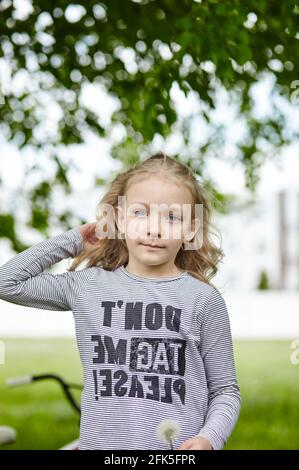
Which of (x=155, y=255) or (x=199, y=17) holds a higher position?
(x=199, y=17)

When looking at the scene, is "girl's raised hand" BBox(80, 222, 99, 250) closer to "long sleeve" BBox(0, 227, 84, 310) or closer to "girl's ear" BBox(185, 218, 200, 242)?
"long sleeve" BBox(0, 227, 84, 310)

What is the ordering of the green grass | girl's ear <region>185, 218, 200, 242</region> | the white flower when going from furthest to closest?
1. the green grass
2. girl's ear <region>185, 218, 200, 242</region>
3. the white flower

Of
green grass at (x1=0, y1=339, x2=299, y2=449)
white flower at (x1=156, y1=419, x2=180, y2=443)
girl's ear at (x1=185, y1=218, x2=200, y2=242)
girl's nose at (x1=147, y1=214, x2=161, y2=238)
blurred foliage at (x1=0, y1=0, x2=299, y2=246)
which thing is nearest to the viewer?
white flower at (x1=156, y1=419, x2=180, y2=443)

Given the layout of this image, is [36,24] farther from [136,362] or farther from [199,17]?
[136,362]

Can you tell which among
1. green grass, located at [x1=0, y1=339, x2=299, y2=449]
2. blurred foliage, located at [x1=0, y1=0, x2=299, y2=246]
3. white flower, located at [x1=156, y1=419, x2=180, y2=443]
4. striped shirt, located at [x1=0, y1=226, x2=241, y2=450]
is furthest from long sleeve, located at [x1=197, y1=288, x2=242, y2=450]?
green grass, located at [x1=0, y1=339, x2=299, y2=449]

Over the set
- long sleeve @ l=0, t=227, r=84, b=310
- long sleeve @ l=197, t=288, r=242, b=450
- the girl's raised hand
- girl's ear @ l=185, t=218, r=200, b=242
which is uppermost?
girl's ear @ l=185, t=218, r=200, b=242

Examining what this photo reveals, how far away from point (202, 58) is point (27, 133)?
2787 mm

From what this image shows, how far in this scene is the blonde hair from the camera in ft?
7.97

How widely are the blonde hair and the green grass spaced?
14.3 ft

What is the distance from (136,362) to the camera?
86.2 inches

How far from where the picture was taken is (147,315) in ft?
7.32

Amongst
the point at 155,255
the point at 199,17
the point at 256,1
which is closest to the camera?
the point at 155,255

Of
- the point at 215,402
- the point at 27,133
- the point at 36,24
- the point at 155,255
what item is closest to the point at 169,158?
the point at 155,255

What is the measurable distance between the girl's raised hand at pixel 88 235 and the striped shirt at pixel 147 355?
19 cm
